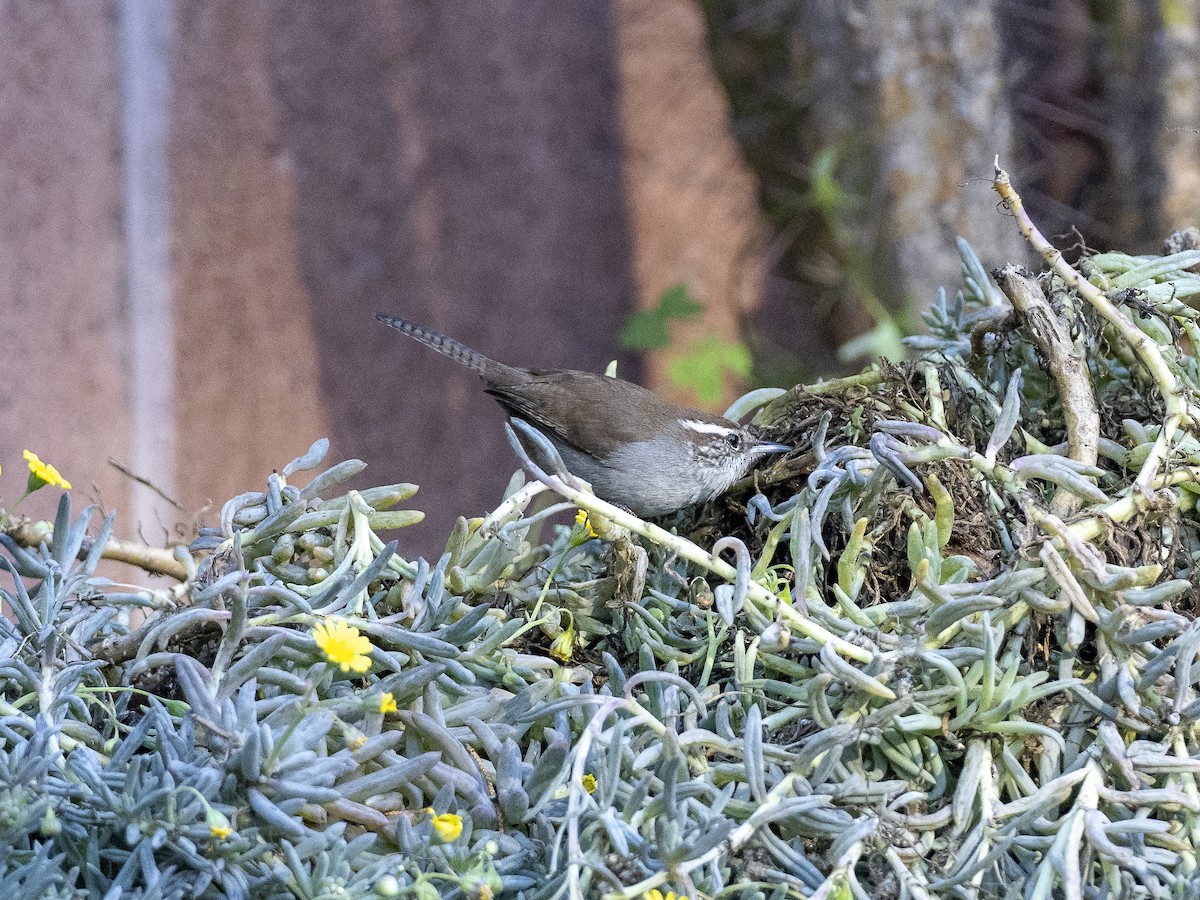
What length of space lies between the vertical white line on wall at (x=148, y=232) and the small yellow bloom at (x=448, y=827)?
9.02ft

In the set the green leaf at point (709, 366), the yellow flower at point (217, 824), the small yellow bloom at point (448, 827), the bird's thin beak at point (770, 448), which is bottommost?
the yellow flower at point (217, 824)

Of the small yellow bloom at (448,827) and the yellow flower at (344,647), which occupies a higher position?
the yellow flower at (344,647)

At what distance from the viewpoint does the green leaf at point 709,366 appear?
4.12 m

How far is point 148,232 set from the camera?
3467mm

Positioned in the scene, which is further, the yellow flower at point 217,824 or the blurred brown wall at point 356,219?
the blurred brown wall at point 356,219

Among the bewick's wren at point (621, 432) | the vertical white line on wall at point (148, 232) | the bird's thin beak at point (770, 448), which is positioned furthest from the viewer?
the vertical white line on wall at point (148, 232)

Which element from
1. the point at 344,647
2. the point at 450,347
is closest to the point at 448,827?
the point at 344,647

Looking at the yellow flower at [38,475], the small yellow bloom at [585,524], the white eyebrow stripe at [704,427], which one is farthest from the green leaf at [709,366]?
the yellow flower at [38,475]

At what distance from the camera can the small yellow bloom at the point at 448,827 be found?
0.81 m

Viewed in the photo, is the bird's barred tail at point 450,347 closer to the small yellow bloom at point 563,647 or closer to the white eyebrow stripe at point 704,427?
the white eyebrow stripe at point 704,427

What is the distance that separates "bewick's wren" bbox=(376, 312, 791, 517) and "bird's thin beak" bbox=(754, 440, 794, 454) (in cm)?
17

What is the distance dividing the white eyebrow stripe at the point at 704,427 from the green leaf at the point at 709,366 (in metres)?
2.03

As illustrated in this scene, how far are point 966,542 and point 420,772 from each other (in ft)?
2.01

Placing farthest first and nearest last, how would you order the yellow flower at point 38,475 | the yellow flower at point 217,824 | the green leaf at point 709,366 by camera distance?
the green leaf at point 709,366, the yellow flower at point 38,475, the yellow flower at point 217,824
